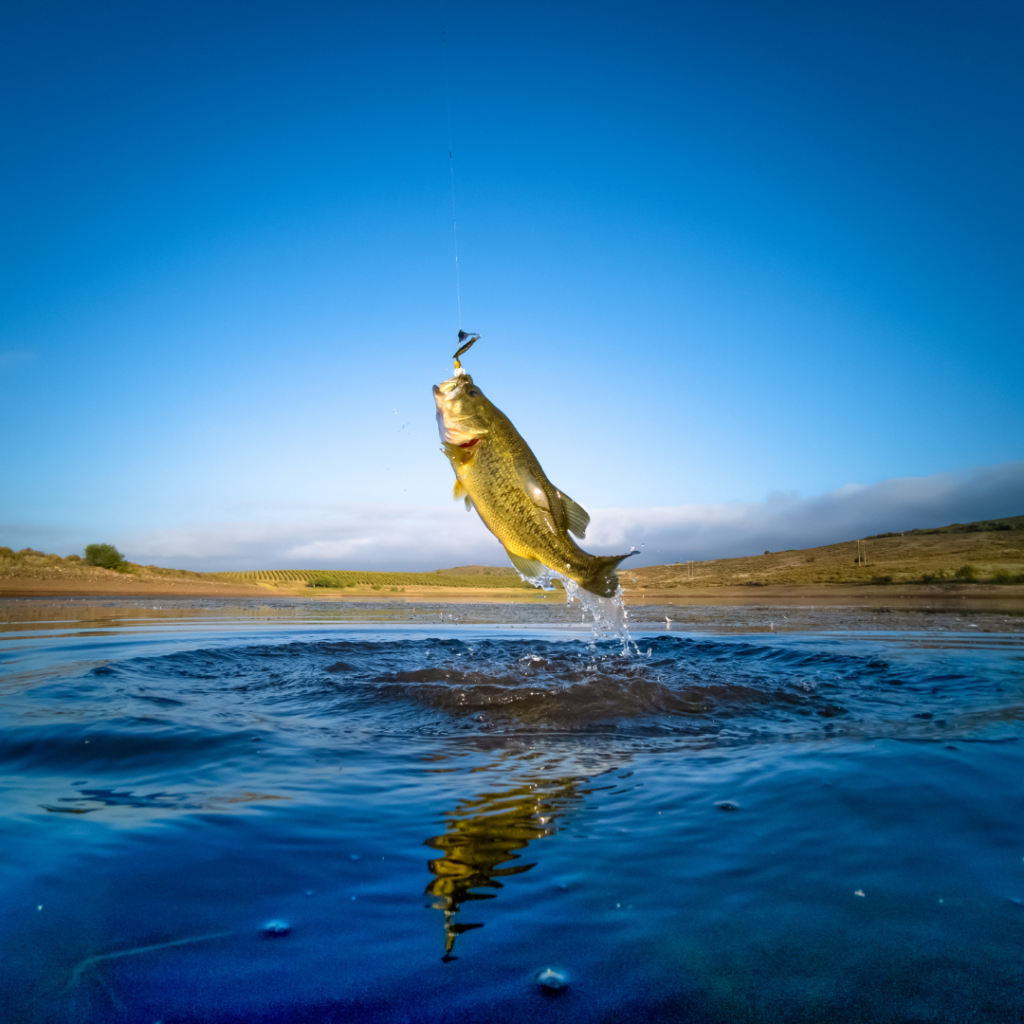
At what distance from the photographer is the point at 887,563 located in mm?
33844

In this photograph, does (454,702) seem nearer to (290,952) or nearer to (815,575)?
(290,952)

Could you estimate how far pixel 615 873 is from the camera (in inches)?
86.1

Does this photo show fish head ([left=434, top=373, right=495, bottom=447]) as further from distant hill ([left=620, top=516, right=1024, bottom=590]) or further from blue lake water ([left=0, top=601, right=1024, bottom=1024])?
distant hill ([left=620, top=516, right=1024, bottom=590])

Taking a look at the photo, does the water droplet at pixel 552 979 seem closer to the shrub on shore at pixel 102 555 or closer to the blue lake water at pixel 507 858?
the blue lake water at pixel 507 858

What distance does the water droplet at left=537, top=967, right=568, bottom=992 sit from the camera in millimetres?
1581

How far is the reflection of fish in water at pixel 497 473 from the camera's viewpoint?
3.96 meters

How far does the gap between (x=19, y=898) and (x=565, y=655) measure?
6750mm

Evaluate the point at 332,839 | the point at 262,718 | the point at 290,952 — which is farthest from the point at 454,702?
the point at 290,952

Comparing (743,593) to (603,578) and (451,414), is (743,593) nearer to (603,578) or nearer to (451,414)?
(603,578)

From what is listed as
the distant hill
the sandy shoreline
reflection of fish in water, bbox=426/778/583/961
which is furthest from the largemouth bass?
the distant hill

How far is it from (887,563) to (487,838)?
37.3 meters

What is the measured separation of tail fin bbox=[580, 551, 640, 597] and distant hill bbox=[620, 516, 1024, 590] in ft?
68.4

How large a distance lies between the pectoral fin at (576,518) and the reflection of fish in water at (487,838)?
170 centimetres

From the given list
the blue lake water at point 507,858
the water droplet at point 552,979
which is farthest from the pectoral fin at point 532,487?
the water droplet at point 552,979
